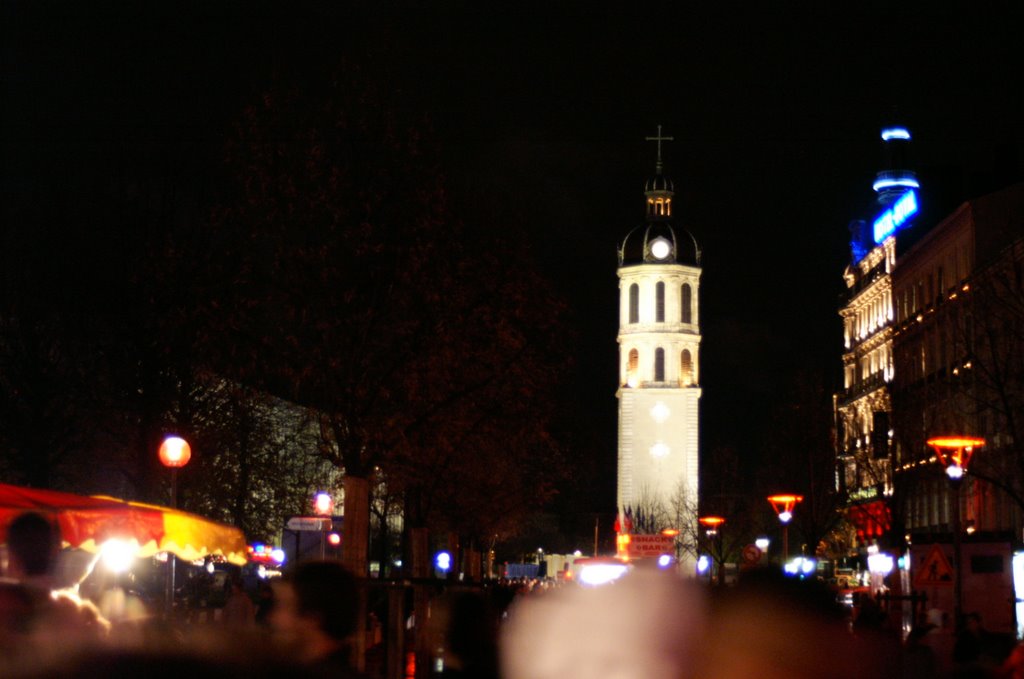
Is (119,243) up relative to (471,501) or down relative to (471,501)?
up

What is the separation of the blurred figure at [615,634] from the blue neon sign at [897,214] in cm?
8855

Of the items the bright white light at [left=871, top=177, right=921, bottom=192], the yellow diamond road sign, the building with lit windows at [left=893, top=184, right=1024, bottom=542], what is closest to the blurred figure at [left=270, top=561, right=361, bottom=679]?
the yellow diamond road sign

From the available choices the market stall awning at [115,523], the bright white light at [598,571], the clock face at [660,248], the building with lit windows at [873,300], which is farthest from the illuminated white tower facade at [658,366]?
the market stall awning at [115,523]

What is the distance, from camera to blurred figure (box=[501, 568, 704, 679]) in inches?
402

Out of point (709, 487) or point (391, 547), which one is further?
point (709, 487)

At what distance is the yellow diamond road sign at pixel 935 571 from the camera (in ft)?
94.2

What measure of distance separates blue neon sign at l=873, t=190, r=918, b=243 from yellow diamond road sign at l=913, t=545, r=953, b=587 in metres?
70.5

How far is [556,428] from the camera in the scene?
58.2 m

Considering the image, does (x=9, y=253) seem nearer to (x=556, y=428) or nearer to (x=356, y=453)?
(x=556, y=428)

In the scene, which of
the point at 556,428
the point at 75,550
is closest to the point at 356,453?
the point at 75,550

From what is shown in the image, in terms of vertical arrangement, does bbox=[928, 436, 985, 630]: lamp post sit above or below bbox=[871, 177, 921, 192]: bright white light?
below

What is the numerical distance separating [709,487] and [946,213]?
51.3m

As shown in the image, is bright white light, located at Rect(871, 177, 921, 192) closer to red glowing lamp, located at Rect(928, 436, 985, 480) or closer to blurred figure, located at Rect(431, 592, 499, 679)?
red glowing lamp, located at Rect(928, 436, 985, 480)

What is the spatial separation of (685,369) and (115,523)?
140 meters
